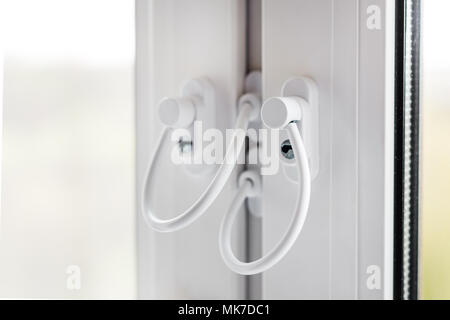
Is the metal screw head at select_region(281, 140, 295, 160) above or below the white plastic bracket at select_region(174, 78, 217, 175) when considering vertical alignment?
below

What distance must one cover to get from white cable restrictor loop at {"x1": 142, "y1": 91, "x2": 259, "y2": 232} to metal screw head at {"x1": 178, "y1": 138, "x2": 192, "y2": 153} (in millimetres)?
27

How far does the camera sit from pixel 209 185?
0.67 metres

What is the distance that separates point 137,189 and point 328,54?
283 millimetres

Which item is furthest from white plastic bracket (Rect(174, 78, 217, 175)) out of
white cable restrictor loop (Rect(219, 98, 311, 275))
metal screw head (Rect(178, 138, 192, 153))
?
white cable restrictor loop (Rect(219, 98, 311, 275))

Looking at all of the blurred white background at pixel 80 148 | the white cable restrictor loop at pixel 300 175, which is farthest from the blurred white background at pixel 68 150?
the white cable restrictor loop at pixel 300 175

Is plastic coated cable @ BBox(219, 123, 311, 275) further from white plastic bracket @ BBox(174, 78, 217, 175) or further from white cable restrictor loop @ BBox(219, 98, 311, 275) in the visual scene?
white plastic bracket @ BBox(174, 78, 217, 175)

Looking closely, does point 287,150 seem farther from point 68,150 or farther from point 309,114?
point 68,150

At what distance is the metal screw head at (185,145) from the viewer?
0.71 m

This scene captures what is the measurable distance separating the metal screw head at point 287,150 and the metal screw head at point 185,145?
4.6 inches

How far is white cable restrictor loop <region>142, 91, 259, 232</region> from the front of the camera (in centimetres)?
62
